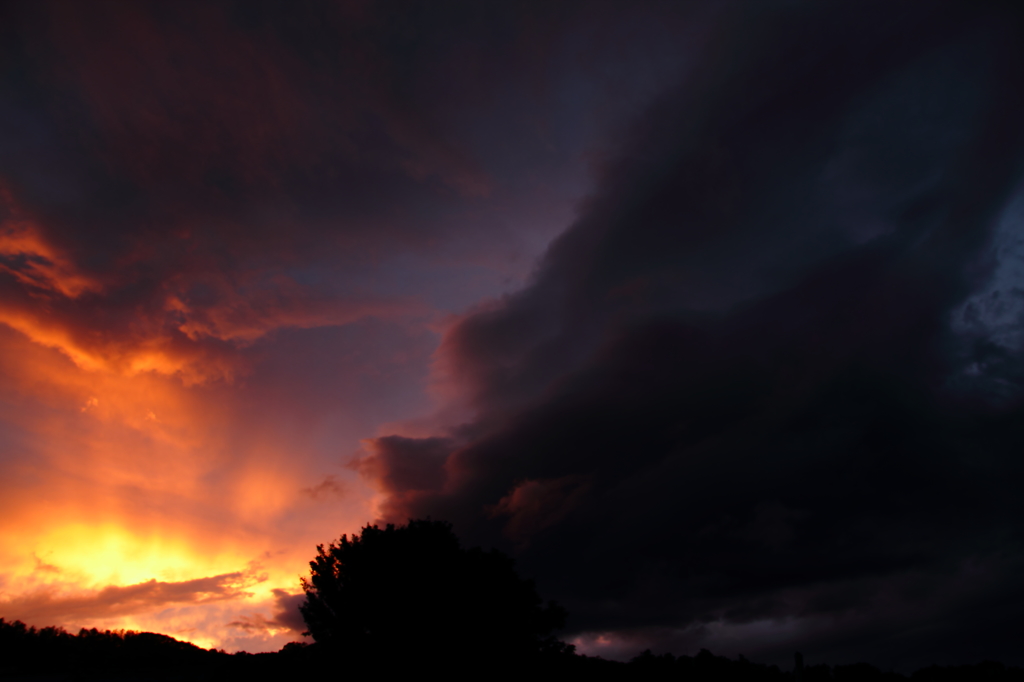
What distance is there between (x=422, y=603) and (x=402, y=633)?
294cm

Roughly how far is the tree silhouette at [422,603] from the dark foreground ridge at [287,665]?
1.23 metres

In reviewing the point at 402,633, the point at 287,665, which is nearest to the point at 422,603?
the point at 402,633

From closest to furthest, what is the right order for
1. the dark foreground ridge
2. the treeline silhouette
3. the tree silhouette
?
1. the dark foreground ridge
2. the treeline silhouette
3. the tree silhouette

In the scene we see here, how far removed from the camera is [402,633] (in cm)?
4912

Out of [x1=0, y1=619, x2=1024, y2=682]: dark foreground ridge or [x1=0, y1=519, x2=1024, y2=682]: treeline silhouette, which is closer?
[x1=0, y1=619, x2=1024, y2=682]: dark foreground ridge

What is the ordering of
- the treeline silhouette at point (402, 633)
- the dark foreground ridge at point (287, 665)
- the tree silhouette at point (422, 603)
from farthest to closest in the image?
the tree silhouette at point (422, 603)
the treeline silhouette at point (402, 633)
the dark foreground ridge at point (287, 665)

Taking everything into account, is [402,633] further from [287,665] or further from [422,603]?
[287,665]

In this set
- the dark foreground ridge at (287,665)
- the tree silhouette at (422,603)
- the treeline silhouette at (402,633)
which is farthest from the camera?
the tree silhouette at (422,603)

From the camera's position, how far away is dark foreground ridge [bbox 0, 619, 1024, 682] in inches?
1341

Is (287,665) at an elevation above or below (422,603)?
below

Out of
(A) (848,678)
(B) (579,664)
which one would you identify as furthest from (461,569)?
(A) (848,678)

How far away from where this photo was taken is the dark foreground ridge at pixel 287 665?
112 ft

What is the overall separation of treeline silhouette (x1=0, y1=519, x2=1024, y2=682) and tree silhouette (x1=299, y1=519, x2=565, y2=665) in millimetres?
97

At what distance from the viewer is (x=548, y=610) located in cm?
6134
